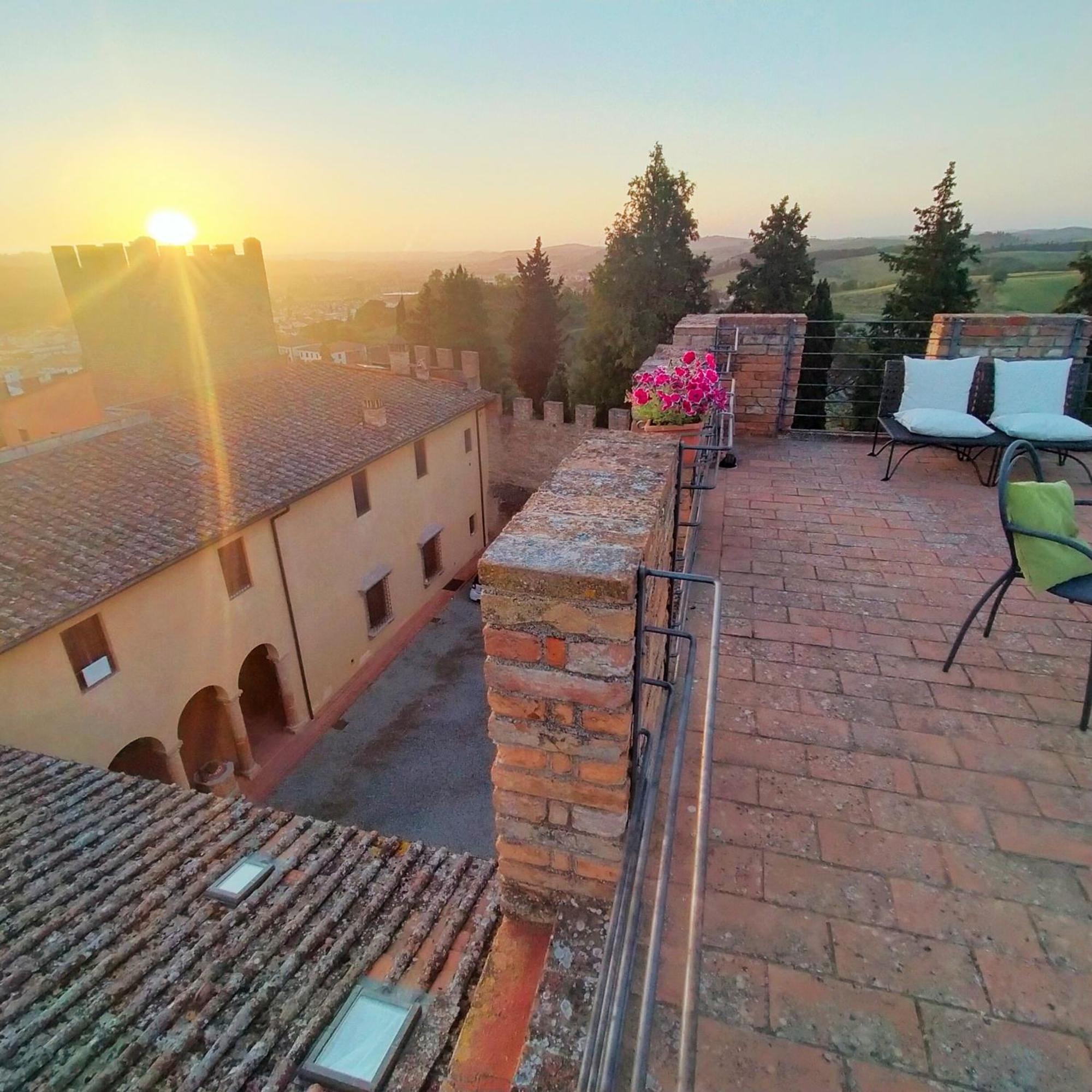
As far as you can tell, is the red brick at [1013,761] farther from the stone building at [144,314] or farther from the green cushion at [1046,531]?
the stone building at [144,314]

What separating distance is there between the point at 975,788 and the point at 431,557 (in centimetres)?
1162

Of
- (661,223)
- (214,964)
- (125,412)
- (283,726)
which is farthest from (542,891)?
(661,223)

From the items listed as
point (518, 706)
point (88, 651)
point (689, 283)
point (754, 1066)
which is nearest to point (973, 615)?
point (754, 1066)

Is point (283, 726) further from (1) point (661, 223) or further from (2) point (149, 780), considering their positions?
(1) point (661, 223)

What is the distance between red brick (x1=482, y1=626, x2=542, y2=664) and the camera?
1.39m

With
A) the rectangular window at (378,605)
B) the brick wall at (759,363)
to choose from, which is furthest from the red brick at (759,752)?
the rectangular window at (378,605)

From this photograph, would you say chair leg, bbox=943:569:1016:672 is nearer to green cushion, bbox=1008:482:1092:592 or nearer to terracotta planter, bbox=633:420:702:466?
green cushion, bbox=1008:482:1092:592

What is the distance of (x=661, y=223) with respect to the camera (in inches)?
853

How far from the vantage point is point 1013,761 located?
7.00 ft

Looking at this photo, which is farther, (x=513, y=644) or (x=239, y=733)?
(x=239, y=733)

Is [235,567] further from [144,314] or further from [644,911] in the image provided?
[144,314]

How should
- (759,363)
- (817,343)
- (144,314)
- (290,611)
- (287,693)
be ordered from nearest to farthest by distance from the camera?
1. (759,363)
2. (290,611)
3. (287,693)
4. (817,343)
5. (144,314)

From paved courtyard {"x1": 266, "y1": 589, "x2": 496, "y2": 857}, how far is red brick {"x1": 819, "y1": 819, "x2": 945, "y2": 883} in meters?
6.15

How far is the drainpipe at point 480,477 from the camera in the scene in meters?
14.7
